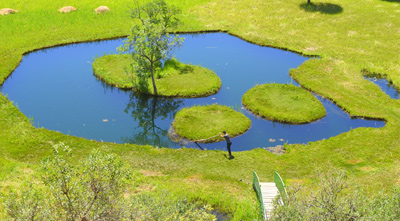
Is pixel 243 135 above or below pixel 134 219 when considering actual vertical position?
below

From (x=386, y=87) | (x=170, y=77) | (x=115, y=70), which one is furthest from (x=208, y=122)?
(x=386, y=87)

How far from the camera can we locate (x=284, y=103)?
1854 inches

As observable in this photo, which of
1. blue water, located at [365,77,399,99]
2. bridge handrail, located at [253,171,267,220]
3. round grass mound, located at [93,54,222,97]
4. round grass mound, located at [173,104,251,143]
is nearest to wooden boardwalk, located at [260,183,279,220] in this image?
bridge handrail, located at [253,171,267,220]

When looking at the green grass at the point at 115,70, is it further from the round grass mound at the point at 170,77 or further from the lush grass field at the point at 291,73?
the lush grass field at the point at 291,73

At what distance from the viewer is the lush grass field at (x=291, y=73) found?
32656mm

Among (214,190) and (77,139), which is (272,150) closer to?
(214,190)

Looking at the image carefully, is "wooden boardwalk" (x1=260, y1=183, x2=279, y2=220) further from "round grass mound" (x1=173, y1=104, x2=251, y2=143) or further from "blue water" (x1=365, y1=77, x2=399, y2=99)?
"blue water" (x1=365, y1=77, x2=399, y2=99)

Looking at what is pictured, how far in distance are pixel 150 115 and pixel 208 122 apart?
7802 mm

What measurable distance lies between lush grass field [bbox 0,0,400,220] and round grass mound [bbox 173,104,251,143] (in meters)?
3.88

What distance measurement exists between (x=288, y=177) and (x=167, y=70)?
91.3ft

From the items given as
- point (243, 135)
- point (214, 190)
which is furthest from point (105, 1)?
point (214, 190)

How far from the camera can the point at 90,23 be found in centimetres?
7212

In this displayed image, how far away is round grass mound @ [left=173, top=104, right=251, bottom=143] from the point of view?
4059 centimetres

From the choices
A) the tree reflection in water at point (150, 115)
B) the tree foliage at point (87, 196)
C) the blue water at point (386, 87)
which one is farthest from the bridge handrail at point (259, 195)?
the blue water at point (386, 87)
